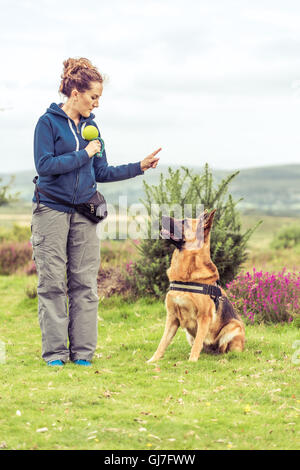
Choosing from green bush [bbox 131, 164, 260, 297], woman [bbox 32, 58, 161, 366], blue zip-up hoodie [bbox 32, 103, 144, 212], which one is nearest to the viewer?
blue zip-up hoodie [bbox 32, 103, 144, 212]

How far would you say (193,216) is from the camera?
9711 millimetres

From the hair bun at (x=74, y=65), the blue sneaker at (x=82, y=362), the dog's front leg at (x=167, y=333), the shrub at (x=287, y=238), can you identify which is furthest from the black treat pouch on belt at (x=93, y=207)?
the shrub at (x=287, y=238)

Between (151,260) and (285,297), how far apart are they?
242 cm

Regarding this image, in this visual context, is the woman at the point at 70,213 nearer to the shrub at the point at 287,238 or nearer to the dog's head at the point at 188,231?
the dog's head at the point at 188,231

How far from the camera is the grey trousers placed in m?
6.10

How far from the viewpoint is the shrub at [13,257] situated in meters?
15.6

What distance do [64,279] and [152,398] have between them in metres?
1.74

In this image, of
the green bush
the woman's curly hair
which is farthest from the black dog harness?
the green bush

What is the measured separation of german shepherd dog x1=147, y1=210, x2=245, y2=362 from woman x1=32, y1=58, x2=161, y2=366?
784mm

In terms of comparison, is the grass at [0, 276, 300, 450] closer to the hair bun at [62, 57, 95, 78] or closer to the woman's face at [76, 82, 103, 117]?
the woman's face at [76, 82, 103, 117]

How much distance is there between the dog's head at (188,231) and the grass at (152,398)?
1.27 metres
